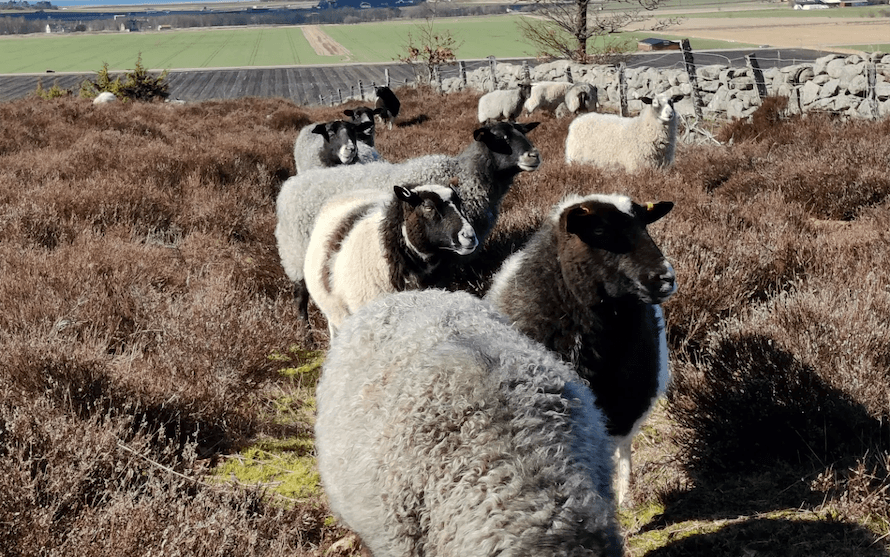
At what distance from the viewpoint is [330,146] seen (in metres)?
8.97

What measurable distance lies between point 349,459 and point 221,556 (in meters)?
0.60

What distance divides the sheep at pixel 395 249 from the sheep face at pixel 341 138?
389 cm

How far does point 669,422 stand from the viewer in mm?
3799

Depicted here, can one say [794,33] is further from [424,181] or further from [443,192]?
[443,192]

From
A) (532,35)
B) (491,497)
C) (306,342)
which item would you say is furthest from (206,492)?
(532,35)

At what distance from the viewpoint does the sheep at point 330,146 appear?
8.57 m

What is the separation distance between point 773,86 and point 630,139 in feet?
23.6

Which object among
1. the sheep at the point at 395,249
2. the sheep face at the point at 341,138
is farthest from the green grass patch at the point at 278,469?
the sheep face at the point at 341,138

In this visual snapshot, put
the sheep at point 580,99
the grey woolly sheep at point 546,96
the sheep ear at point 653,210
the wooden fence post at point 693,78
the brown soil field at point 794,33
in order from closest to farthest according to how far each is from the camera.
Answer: the sheep ear at point 653,210, the wooden fence post at point 693,78, the sheep at point 580,99, the grey woolly sheep at point 546,96, the brown soil field at point 794,33

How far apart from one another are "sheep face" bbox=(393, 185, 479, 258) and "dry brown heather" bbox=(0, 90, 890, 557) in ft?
3.14

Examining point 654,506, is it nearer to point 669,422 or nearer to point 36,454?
point 669,422

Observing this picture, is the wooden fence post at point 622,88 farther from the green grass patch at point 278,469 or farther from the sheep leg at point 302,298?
the green grass patch at point 278,469

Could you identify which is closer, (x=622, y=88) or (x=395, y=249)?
(x=395, y=249)

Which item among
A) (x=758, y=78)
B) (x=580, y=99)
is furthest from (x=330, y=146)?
(x=580, y=99)
